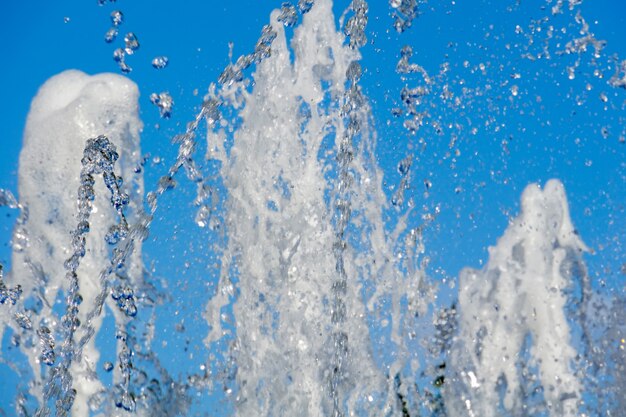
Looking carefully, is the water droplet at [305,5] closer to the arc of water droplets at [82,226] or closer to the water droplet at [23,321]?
the arc of water droplets at [82,226]

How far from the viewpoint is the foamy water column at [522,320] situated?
5.24m

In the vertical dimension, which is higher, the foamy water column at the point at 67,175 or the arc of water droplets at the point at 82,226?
the foamy water column at the point at 67,175

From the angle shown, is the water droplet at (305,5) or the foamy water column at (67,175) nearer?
the water droplet at (305,5)

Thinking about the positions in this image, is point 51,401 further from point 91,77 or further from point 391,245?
point 91,77

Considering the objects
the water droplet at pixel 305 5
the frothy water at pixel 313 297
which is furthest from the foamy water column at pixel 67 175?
the water droplet at pixel 305 5

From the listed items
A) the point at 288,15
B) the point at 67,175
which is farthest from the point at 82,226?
the point at 67,175

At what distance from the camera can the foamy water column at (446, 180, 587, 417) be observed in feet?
17.2

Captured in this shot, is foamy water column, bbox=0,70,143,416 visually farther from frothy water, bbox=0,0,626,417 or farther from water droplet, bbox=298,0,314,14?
water droplet, bbox=298,0,314,14

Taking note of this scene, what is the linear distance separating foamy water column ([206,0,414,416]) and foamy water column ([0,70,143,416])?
141cm

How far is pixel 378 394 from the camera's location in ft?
15.6

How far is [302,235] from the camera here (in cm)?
498

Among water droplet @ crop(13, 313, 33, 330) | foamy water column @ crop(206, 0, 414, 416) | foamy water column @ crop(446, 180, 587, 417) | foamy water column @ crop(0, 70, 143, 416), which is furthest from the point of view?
foamy water column @ crop(0, 70, 143, 416)

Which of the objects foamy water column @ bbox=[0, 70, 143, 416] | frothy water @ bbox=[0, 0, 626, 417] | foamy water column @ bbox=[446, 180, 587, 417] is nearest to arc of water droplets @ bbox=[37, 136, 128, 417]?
frothy water @ bbox=[0, 0, 626, 417]

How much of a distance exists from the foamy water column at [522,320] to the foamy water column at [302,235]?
2.74 feet
